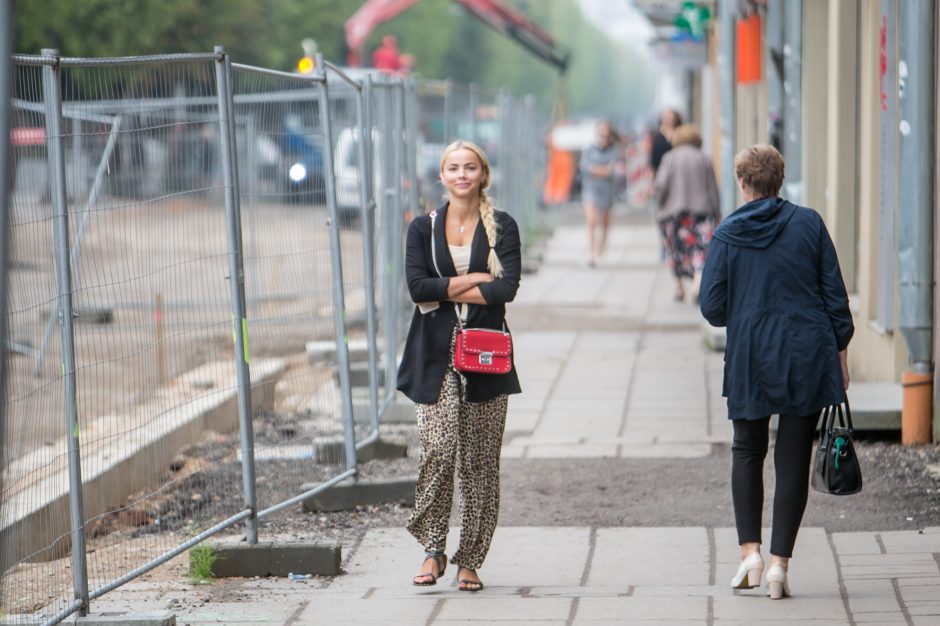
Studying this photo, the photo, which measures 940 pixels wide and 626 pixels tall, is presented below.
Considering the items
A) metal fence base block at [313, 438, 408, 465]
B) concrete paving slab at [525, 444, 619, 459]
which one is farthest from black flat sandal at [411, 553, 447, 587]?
concrete paving slab at [525, 444, 619, 459]

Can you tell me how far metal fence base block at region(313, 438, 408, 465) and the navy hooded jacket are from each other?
9.46 feet

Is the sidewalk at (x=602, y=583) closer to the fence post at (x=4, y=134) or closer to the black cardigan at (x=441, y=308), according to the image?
the black cardigan at (x=441, y=308)

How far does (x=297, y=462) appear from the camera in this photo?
8.38 metres

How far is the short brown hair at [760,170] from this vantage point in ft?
18.9

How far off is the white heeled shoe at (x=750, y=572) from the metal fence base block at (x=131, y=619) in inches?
76.6

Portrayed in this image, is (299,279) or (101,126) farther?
(101,126)

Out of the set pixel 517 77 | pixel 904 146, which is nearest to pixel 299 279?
pixel 904 146

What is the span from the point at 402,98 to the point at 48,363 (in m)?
3.86

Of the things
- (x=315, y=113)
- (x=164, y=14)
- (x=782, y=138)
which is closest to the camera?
(x=315, y=113)

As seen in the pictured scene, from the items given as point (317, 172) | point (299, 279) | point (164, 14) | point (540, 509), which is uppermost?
point (164, 14)

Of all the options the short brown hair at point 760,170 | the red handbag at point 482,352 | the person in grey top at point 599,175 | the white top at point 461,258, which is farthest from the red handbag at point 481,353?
the person in grey top at point 599,175

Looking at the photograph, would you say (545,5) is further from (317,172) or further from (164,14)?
(317,172)

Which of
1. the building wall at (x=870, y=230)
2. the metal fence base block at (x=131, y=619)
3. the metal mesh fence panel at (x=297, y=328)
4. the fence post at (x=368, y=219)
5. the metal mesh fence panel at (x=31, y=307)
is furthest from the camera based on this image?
the building wall at (x=870, y=230)

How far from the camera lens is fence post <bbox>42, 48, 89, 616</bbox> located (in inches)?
201
